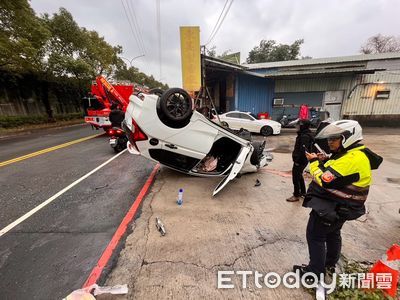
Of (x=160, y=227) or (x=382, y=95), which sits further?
(x=382, y=95)

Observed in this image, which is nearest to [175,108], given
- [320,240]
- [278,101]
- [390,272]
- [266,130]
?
[320,240]

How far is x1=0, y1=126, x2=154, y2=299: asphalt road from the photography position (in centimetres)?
227

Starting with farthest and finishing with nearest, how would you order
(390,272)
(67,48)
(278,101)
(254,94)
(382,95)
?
(67,48) < (278,101) < (254,94) < (382,95) < (390,272)

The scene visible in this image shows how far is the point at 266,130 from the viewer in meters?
11.9

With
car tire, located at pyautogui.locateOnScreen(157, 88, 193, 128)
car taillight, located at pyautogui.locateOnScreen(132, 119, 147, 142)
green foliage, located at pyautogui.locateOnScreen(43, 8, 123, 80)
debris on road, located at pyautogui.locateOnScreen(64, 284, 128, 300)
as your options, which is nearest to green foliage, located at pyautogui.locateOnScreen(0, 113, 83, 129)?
green foliage, located at pyautogui.locateOnScreen(43, 8, 123, 80)

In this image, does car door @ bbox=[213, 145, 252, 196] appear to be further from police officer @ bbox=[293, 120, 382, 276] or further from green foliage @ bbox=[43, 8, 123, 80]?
green foliage @ bbox=[43, 8, 123, 80]

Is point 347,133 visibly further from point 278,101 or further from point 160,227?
point 278,101

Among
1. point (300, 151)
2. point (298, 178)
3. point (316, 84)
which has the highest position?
point (316, 84)

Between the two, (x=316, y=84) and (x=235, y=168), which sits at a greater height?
(x=316, y=84)

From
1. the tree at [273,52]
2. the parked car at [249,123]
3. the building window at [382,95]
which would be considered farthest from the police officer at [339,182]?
the tree at [273,52]

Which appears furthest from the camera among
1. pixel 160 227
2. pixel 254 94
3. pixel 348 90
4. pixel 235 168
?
pixel 254 94

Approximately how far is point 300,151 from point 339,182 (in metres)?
2.10

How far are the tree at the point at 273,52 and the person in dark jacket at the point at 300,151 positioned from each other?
35.6 m

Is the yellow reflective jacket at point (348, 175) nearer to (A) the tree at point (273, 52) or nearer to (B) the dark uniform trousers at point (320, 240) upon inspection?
(B) the dark uniform trousers at point (320, 240)
